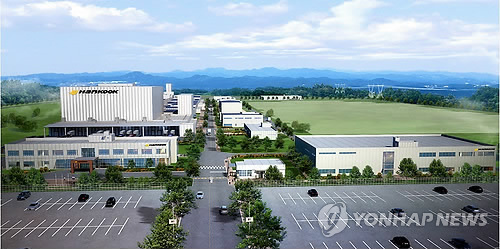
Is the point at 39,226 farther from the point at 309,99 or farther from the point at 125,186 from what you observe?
the point at 309,99

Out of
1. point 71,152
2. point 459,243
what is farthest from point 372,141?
point 71,152

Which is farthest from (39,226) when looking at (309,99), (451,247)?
(309,99)

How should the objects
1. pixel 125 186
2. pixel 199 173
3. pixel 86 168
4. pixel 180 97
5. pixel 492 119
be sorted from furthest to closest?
pixel 180 97 → pixel 492 119 → pixel 86 168 → pixel 199 173 → pixel 125 186

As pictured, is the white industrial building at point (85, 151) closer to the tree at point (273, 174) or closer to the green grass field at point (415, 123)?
the tree at point (273, 174)

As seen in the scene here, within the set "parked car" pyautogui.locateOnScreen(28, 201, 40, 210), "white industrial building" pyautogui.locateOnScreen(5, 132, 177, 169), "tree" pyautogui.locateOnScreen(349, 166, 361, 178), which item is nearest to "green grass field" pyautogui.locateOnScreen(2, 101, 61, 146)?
"white industrial building" pyautogui.locateOnScreen(5, 132, 177, 169)

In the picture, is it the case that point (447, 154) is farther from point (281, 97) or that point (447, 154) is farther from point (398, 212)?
point (281, 97)

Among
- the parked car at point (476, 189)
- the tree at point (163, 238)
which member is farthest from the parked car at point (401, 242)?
the parked car at point (476, 189)
